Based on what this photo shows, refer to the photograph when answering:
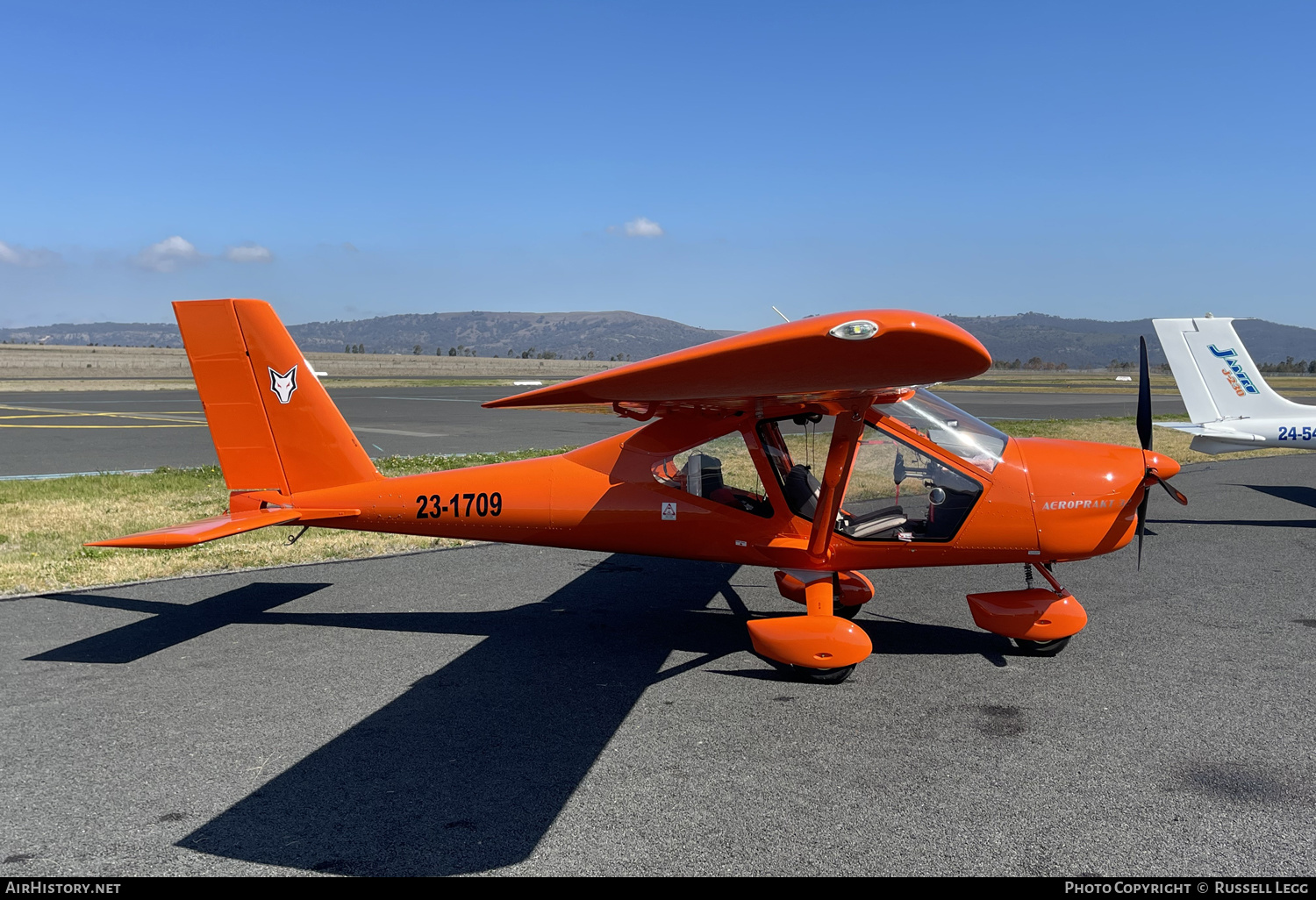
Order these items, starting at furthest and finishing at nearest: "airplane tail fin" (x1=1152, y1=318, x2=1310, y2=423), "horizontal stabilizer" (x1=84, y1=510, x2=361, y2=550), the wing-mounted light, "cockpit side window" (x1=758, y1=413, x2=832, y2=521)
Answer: "airplane tail fin" (x1=1152, y1=318, x2=1310, y2=423) → "cockpit side window" (x1=758, y1=413, x2=832, y2=521) → "horizontal stabilizer" (x1=84, y1=510, x2=361, y2=550) → the wing-mounted light

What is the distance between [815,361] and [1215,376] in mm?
10689

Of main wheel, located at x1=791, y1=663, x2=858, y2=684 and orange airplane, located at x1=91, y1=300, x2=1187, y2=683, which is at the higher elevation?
orange airplane, located at x1=91, y1=300, x2=1187, y2=683

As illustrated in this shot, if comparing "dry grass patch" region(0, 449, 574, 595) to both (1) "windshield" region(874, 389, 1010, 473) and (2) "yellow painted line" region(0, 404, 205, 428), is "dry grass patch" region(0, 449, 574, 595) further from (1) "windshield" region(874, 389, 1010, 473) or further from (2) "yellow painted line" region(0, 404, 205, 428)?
(2) "yellow painted line" region(0, 404, 205, 428)

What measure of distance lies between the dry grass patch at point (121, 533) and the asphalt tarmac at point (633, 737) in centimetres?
77

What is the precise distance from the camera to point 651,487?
6602mm

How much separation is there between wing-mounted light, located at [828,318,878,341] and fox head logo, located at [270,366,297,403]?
16.1 ft

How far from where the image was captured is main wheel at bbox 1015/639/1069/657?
6231 millimetres

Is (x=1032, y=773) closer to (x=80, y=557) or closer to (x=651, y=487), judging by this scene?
(x=651, y=487)

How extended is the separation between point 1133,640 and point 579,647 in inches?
171

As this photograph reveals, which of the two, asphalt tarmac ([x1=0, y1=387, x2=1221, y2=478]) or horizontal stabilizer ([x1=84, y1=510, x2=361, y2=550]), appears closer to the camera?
horizontal stabilizer ([x1=84, y1=510, x2=361, y2=550])

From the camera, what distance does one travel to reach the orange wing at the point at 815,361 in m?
3.86

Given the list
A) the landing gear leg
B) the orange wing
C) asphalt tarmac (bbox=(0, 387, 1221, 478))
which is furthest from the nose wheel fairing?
asphalt tarmac (bbox=(0, 387, 1221, 478))

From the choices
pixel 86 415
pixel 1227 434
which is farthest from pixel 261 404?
pixel 86 415

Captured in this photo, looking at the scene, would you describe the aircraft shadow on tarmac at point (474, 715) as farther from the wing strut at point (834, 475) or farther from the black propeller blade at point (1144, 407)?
the black propeller blade at point (1144, 407)
